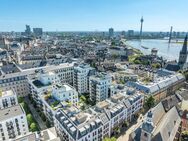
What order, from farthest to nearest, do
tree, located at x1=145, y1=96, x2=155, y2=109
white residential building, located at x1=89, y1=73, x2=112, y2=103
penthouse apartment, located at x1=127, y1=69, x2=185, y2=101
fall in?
1. penthouse apartment, located at x1=127, y1=69, x2=185, y2=101
2. white residential building, located at x1=89, y1=73, x2=112, y2=103
3. tree, located at x1=145, y1=96, x2=155, y2=109

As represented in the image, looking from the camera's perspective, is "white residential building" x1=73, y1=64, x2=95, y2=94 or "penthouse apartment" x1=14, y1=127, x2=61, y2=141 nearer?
"penthouse apartment" x1=14, y1=127, x2=61, y2=141

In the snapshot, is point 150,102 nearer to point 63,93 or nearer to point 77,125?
point 77,125

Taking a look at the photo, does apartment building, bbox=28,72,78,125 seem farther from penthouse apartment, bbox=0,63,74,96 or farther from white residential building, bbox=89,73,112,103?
white residential building, bbox=89,73,112,103

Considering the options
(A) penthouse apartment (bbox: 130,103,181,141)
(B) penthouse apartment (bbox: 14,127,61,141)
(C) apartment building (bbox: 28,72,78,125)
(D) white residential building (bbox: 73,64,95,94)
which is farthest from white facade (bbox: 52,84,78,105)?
(A) penthouse apartment (bbox: 130,103,181,141)

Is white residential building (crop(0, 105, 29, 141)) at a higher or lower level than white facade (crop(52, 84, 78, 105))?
lower

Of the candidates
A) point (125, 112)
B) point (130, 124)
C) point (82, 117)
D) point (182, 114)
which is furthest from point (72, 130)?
point (182, 114)

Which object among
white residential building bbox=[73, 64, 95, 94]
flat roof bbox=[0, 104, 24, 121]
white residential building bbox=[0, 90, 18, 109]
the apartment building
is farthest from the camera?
white residential building bbox=[73, 64, 95, 94]

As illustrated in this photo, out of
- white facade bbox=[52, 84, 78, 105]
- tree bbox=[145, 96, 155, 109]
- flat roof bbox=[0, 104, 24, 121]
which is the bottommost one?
tree bbox=[145, 96, 155, 109]
